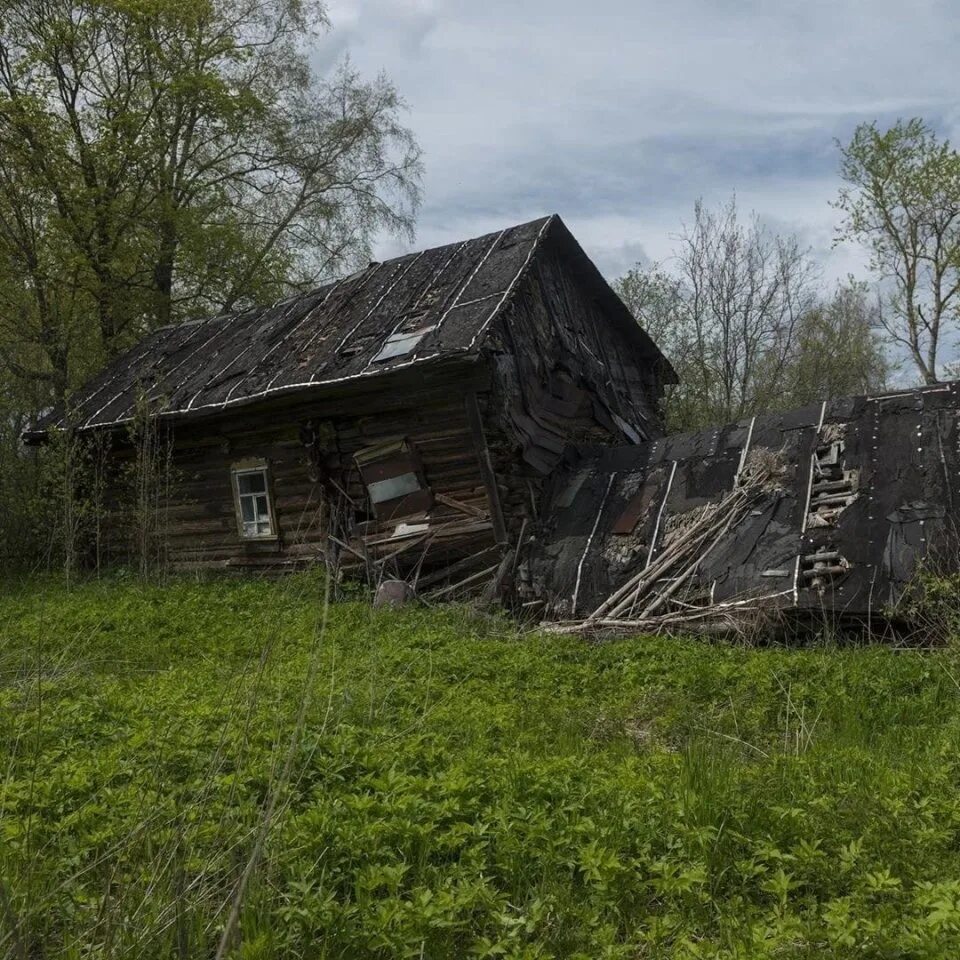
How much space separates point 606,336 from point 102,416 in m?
9.18

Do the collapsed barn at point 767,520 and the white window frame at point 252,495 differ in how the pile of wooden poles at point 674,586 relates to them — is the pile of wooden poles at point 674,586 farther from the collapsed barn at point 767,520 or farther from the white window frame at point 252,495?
the white window frame at point 252,495

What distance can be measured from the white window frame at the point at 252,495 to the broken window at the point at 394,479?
1.91 metres

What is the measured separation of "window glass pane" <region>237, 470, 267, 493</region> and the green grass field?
775cm

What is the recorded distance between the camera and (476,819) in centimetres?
346

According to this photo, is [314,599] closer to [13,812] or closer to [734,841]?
[13,812]

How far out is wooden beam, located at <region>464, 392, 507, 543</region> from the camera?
36.2 ft

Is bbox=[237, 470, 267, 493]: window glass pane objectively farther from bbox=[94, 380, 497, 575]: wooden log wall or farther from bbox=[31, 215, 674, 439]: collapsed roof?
bbox=[31, 215, 674, 439]: collapsed roof

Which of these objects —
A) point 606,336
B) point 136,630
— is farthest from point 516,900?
point 606,336

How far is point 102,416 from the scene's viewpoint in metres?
14.8

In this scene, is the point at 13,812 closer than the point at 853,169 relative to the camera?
Yes

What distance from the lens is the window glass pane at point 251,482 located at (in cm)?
1366

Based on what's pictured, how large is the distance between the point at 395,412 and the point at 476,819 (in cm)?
882

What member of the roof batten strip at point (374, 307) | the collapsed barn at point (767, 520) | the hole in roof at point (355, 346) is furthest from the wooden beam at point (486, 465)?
the roof batten strip at point (374, 307)

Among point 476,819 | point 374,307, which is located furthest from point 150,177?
point 476,819
